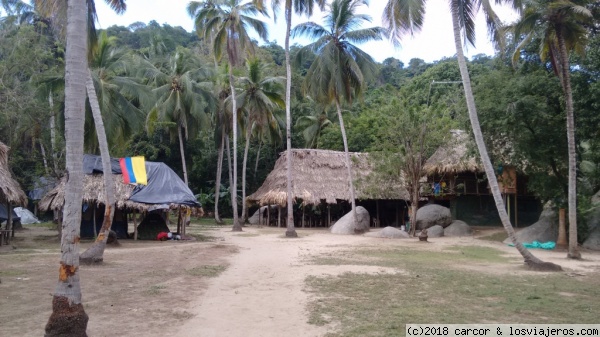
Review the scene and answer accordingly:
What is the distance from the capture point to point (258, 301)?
27.3 ft

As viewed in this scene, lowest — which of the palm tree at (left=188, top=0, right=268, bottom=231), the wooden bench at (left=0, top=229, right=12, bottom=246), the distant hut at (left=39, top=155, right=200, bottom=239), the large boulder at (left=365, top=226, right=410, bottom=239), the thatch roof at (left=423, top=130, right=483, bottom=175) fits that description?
the large boulder at (left=365, top=226, right=410, bottom=239)

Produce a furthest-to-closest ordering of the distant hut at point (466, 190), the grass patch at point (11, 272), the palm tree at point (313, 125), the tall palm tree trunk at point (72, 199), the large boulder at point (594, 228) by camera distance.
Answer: the palm tree at point (313, 125), the distant hut at point (466, 190), the large boulder at point (594, 228), the grass patch at point (11, 272), the tall palm tree trunk at point (72, 199)

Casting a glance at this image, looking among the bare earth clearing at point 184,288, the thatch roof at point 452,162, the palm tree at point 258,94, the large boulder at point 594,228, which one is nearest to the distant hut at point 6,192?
the bare earth clearing at point 184,288

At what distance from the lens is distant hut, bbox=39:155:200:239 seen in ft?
65.4

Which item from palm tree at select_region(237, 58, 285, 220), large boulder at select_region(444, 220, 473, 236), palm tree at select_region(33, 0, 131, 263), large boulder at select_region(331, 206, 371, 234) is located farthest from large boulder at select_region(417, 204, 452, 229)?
palm tree at select_region(33, 0, 131, 263)

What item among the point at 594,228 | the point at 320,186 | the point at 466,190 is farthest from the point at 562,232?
the point at 320,186

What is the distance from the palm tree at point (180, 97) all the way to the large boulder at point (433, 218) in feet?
47.4

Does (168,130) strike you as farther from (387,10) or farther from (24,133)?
(387,10)

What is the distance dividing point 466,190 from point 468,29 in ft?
52.2

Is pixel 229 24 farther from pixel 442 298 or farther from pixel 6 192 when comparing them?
pixel 442 298

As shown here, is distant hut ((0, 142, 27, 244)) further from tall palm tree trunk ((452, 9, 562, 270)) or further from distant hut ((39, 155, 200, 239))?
tall palm tree trunk ((452, 9, 562, 270))

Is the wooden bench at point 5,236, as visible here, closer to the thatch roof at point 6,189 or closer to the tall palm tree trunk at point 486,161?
the thatch roof at point 6,189

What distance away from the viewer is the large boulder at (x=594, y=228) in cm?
1817

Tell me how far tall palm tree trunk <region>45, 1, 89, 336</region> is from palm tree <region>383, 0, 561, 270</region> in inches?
350
